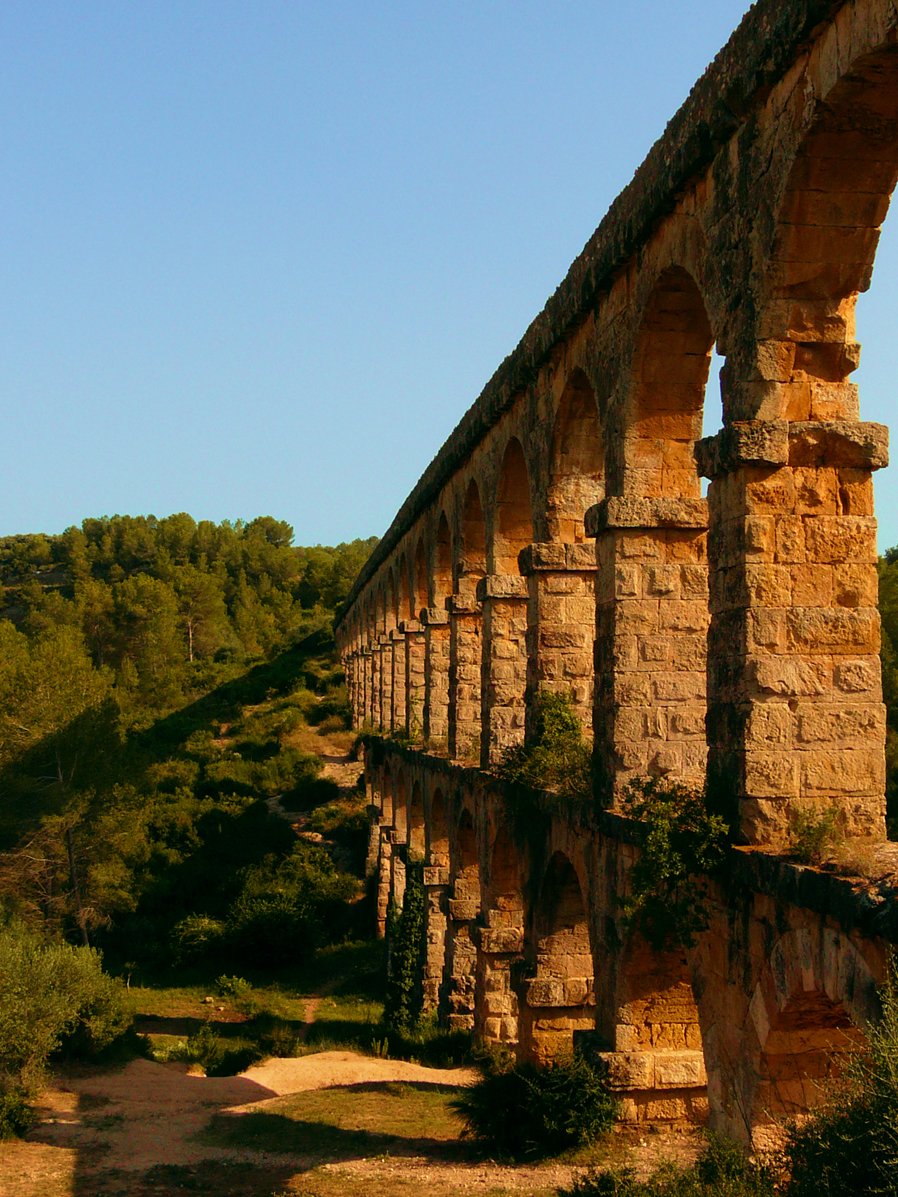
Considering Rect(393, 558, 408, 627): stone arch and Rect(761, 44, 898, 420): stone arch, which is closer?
Rect(761, 44, 898, 420): stone arch

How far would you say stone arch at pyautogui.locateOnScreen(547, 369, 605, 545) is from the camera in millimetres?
11289

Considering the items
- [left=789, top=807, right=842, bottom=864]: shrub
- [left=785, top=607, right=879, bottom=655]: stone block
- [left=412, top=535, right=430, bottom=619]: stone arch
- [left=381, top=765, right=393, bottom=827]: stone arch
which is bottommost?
[left=381, top=765, right=393, bottom=827]: stone arch

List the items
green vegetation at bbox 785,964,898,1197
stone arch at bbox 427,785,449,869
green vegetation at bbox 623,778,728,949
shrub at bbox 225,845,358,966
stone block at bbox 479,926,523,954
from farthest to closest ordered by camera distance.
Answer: shrub at bbox 225,845,358,966 → stone arch at bbox 427,785,449,869 → stone block at bbox 479,926,523,954 → green vegetation at bbox 623,778,728,949 → green vegetation at bbox 785,964,898,1197

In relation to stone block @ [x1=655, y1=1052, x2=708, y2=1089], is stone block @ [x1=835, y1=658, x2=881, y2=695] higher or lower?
higher

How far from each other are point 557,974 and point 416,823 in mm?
10159

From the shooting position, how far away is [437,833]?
57.8ft

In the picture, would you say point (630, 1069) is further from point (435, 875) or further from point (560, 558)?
point (435, 875)

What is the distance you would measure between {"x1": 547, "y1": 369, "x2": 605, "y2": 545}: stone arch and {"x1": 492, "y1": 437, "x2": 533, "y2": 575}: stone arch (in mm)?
2487

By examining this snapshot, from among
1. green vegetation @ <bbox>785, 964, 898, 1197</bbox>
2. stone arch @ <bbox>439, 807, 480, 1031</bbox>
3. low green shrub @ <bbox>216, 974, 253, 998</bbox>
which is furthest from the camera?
low green shrub @ <bbox>216, 974, 253, 998</bbox>

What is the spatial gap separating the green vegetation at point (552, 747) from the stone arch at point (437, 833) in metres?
5.93

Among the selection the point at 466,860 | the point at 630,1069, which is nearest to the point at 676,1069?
the point at 630,1069

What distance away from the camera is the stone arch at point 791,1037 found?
19.3ft

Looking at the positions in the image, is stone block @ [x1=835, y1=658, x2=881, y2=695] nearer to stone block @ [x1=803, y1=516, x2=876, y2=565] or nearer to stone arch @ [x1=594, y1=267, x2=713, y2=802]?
stone block @ [x1=803, y1=516, x2=876, y2=565]

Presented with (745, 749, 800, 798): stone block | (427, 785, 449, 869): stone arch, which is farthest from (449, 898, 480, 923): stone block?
(745, 749, 800, 798): stone block
